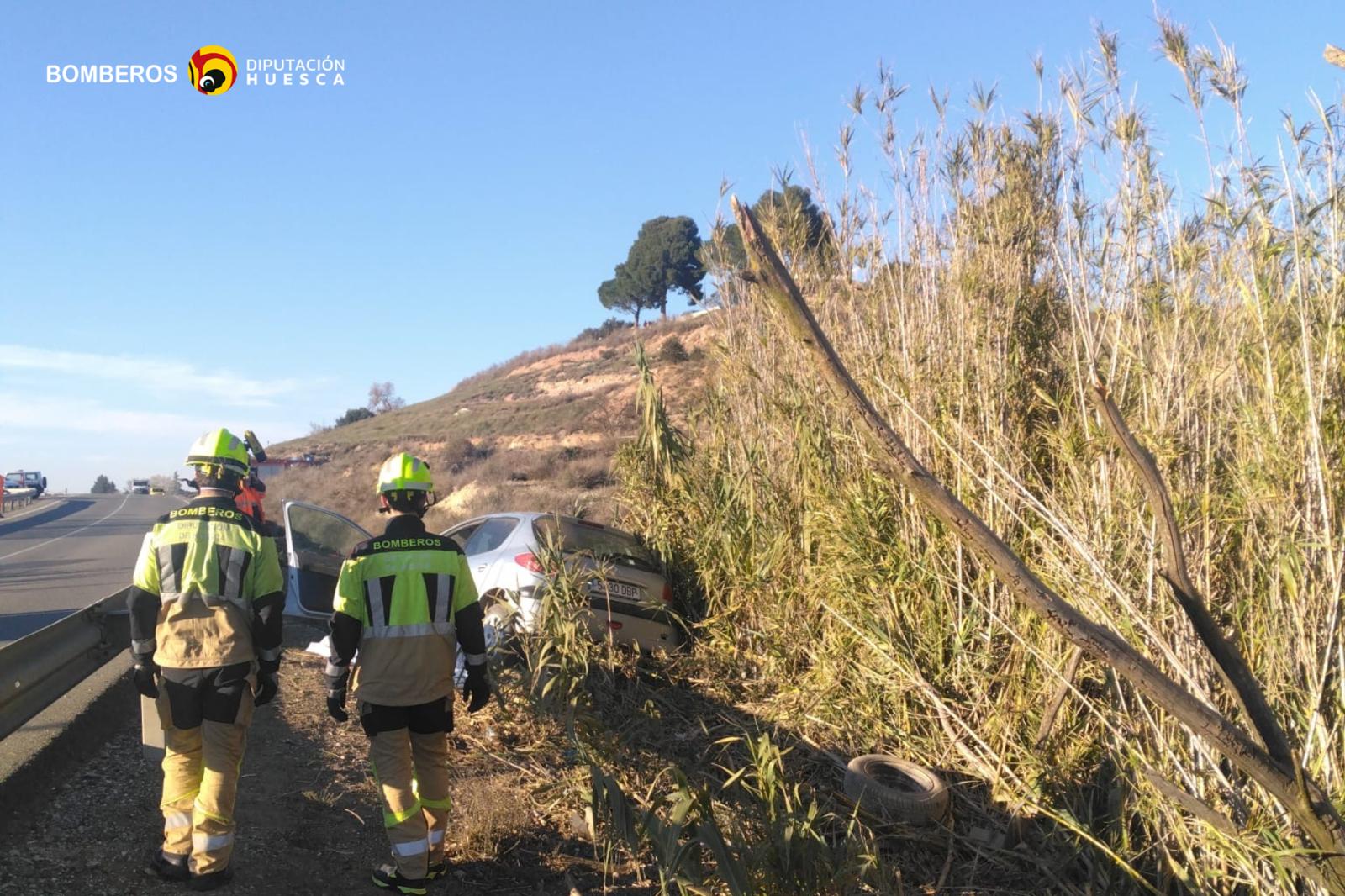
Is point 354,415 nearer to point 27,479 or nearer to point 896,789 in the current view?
point 27,479

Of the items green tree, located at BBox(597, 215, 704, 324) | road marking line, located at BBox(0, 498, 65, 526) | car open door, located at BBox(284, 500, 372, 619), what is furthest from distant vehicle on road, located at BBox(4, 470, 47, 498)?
car open door, located at BBox(284, 500, 372, 619)

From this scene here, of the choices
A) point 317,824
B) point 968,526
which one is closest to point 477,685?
point 317,824

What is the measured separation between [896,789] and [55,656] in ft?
13.9

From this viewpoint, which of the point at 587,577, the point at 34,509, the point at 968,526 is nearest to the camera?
the point at 968,526

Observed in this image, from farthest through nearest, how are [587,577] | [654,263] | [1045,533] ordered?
[654,263] < [587,577] < [1045,533]

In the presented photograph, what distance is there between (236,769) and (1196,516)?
404 cm

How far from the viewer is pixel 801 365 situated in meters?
6.83

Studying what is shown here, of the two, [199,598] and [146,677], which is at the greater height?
[199,598]

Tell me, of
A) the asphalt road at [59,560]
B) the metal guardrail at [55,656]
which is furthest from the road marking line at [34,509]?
the metal guardrail at [55,656]

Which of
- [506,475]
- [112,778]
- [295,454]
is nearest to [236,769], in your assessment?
[112,778]

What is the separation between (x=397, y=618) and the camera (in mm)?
4254

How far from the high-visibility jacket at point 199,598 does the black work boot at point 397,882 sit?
1.03 m

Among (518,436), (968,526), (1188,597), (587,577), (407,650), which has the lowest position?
(587,577)

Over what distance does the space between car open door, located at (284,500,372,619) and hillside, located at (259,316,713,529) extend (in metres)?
2.21
